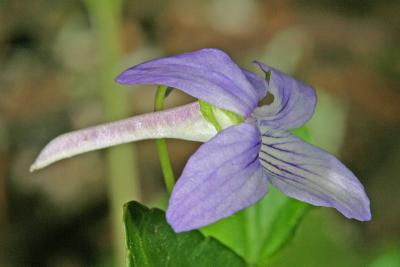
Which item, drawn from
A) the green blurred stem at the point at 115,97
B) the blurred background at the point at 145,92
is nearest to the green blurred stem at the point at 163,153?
the green blurred stem at the point at 115,97

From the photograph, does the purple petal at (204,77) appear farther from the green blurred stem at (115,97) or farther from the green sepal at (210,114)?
the green blurred stem at (115,97)

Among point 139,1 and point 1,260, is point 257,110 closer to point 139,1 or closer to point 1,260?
point 1,260

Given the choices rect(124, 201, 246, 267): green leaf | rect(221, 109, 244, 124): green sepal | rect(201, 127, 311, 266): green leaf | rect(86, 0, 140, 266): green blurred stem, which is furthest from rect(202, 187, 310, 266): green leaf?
rect(86, 0, 140, 266): green blurred stem

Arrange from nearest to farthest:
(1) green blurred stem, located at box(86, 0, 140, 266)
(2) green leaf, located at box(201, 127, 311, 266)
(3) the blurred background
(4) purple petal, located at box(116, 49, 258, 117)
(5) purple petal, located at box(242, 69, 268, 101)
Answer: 1. (4) purple petal, located at box(116, 49, 258, 117)
2. (5) purple petal, located at box(242, 69, 268, 101)
3. (2) green leaf, located at box(201, 127, 311, 266)
4. (1) green blurred stem, located at box(86, 0, 140, 266)
5. (3) the blurred background

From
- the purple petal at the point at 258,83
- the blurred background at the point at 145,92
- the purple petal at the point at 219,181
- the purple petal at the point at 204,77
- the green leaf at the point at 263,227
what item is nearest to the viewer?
the purple petal at the point at 219,181


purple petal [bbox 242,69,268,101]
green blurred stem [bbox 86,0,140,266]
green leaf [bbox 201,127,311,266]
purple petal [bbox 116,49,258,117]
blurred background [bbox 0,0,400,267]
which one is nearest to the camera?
purple petal [bbox 116,49,258,117]

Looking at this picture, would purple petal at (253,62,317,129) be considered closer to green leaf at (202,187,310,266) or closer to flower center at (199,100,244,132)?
flower center at (199,100,244,132)

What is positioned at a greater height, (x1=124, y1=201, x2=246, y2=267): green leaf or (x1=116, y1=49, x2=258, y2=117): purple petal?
(x1=116, y1=49, x2=258, y2=117): purple petal

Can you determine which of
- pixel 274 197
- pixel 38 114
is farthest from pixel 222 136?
pixel 38 114

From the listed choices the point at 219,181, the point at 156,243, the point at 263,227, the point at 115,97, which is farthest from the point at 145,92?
the point at 219,181
